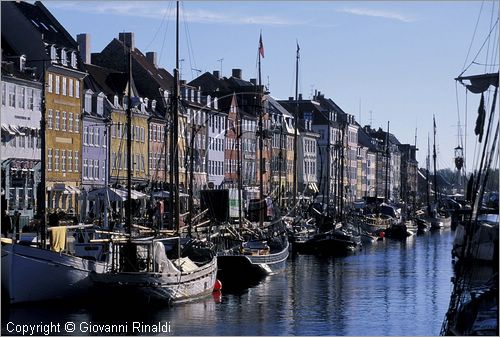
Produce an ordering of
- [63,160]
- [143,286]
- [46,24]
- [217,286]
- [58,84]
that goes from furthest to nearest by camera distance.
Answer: [46,24] < [63,160] < [58,84] < [217,286] < [143,286]

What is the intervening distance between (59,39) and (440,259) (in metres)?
34.7

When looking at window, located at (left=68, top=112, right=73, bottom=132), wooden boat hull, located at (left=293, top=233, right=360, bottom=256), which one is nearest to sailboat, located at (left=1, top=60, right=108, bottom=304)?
window, located at (left=68, top=112, right=73, bottom=132)

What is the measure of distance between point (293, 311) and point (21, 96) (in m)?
40.3

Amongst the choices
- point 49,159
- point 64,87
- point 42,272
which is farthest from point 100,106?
point 42,272

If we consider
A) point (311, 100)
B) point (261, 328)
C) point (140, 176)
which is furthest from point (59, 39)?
point (311, 100)

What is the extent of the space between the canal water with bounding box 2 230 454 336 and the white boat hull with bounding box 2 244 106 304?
0.96 metres

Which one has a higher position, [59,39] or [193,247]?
[59,39]

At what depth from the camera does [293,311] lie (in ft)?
162

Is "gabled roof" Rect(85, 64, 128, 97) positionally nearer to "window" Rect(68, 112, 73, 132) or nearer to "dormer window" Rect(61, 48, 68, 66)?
"window" Rect(68, 112, 73, 132)

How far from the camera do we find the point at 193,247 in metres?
60.0

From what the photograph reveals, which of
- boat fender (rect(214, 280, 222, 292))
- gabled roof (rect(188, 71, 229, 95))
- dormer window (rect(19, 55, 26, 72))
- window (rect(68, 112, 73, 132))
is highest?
gabled roof (rect(188, 71, 229, 95))

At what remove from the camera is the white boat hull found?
155ft

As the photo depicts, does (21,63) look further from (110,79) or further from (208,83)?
(208,83)

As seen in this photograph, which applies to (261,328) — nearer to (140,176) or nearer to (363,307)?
(363,307)
